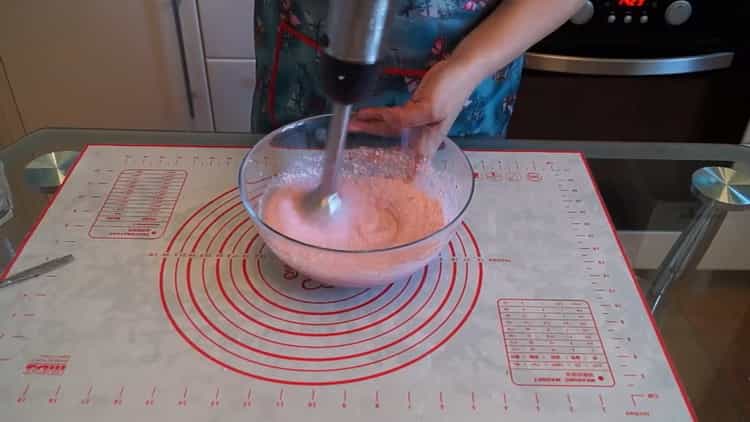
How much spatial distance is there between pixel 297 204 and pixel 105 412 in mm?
239

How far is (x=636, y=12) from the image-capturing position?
1093 mm

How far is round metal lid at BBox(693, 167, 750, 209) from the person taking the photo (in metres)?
0.68

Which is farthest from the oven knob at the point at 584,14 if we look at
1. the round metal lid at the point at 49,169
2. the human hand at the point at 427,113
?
the round metal lid at the point at 49,169

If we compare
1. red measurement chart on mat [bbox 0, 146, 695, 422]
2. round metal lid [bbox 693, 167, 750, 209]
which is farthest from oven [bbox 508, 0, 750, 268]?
red measurement chart on mat [bbox 0, 146, 695, 422]

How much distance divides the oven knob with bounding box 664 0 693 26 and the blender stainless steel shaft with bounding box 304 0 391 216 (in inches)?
32.8

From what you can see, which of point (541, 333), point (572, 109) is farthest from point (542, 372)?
point (572, 109)

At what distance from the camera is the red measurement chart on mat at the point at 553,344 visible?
46 cm

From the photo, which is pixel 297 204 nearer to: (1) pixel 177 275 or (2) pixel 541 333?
(1) pixel 177 275

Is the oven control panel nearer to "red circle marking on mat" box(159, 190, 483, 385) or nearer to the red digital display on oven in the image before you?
the red digital display on oven

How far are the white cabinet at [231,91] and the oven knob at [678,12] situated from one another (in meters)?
0.78

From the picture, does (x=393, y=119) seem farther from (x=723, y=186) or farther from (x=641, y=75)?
(x=641, y=75)

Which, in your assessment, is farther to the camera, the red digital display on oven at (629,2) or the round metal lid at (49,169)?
the red digital display on oven at (629,2)

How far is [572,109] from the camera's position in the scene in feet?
3.90

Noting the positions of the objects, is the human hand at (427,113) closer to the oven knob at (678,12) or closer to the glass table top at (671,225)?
the glass table top at (671,225)
